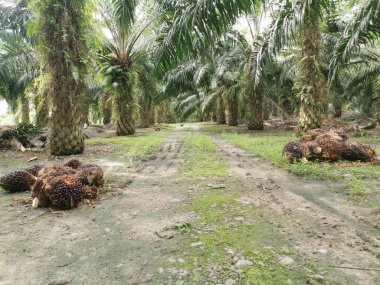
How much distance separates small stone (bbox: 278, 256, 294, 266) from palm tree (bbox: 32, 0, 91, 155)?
7.02 m

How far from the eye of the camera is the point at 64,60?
817cm

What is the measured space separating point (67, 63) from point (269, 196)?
20.6ft

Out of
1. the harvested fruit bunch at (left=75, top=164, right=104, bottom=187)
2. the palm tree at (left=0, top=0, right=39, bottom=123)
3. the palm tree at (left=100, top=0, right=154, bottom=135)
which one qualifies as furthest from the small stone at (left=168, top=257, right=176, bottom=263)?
the palm tree at (left=0, top=0, right=39, bottom=123)

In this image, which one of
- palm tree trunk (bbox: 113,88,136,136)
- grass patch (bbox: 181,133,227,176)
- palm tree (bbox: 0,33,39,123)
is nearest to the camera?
grass patch (bbox: 181,133,227,176)

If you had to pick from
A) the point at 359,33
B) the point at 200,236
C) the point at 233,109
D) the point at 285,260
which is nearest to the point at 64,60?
the point at 359,33

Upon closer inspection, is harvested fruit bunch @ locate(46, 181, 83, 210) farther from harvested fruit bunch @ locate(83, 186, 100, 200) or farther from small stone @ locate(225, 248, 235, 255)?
small stone @ locate(225, 248, 235, 255)

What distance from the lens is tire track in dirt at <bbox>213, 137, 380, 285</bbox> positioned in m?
2.38

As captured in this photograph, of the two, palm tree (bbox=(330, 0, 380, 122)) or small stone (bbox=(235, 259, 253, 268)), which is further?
palm tree (bbox=(330, 0, 380, 122))

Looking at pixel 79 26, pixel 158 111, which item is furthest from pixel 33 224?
pixel 158 111

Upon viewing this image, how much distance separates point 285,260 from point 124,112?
12.8 meters

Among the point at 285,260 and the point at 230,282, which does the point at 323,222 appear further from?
the point at 230,282

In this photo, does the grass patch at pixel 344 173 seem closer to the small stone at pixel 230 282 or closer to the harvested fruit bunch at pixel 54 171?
the small stone at pixel 230 282

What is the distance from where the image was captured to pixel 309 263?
2350mm

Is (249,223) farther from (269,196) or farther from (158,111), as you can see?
(158,111)
